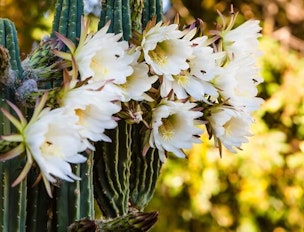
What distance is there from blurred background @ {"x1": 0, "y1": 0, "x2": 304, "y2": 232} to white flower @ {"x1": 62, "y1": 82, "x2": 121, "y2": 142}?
1.66 m

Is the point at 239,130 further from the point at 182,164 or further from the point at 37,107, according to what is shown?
the point at 182,164

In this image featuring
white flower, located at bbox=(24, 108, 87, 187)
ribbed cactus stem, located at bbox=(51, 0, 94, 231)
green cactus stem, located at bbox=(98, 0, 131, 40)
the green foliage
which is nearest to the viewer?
white flower, located at bbox=(24, 108, 87, 187)

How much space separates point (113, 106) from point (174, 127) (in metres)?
0.14

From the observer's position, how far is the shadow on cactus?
2.42 ft

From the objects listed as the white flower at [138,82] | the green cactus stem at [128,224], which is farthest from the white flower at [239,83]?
the green cactus stem at [128,224]

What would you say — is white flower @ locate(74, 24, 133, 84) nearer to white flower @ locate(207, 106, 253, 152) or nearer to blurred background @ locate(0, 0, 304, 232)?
white flower @ locate(207, 106, 253, 152)

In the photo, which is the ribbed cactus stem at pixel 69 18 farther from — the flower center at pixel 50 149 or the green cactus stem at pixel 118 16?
the flower center at pixel 50 149

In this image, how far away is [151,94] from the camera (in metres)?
0.89

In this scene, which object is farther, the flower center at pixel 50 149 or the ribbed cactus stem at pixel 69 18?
the ribbed cactus stem at pixel 69 18

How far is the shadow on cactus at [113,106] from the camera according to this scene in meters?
0.74

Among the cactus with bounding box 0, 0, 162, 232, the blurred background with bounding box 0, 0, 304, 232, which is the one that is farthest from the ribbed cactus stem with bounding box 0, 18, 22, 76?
the blurred background with bounding box 0, 0, 304, 232

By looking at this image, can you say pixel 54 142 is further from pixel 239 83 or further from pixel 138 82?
pixel 239 83

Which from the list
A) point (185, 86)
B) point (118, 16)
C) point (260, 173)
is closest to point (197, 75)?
point (185, 86)

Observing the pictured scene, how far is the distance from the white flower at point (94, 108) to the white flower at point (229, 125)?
0.60ft
